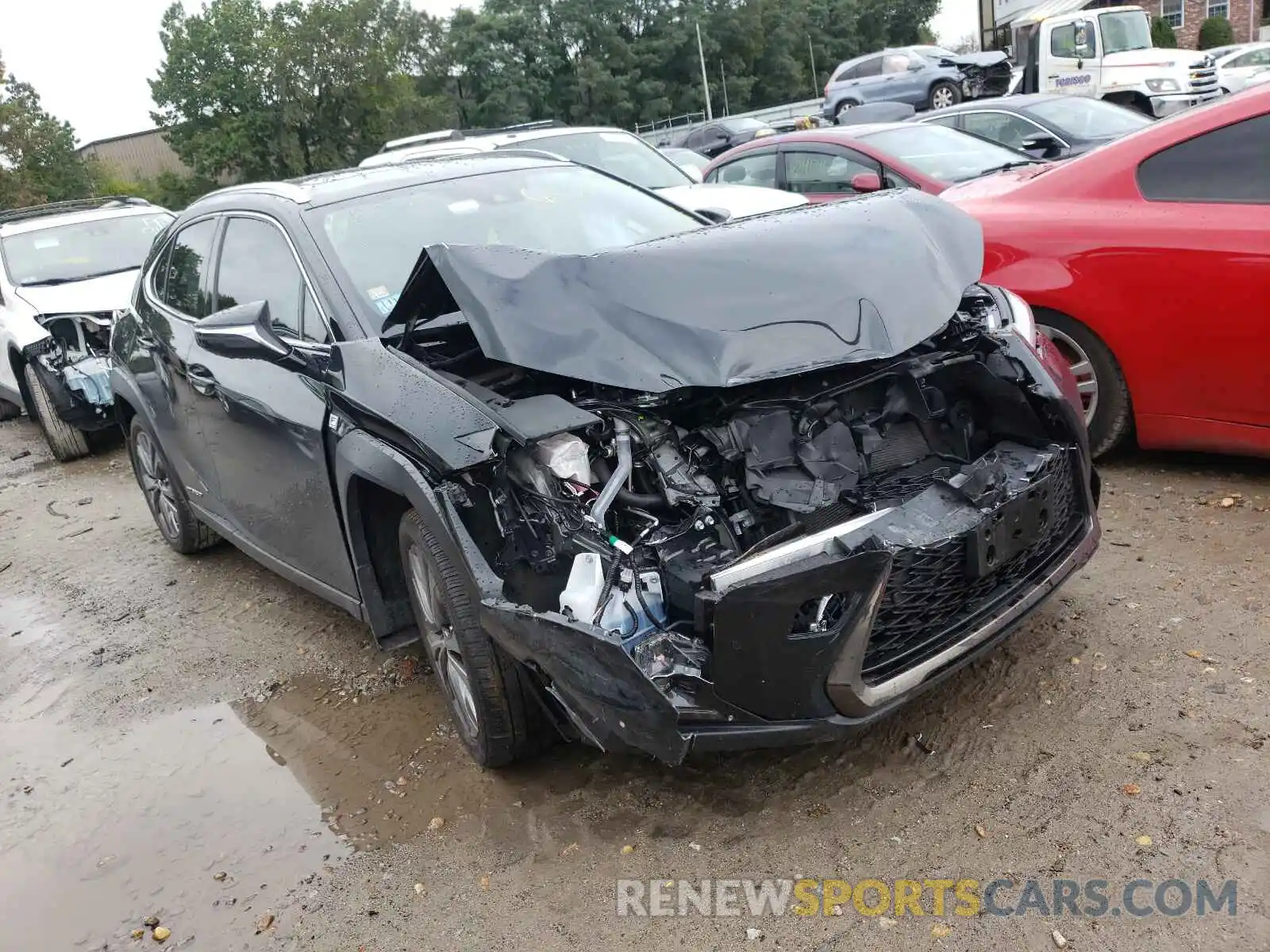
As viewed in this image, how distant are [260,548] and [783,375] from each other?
2.54m

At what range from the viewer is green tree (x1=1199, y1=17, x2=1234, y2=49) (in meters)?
34.5

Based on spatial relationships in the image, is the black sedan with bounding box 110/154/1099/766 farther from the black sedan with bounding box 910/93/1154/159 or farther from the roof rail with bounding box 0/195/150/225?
A: the roof rail with bounding box 0/195/150/225

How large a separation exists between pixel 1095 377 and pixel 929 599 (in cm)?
222

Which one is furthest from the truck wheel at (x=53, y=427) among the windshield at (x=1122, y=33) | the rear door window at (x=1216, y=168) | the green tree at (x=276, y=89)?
the green tree at (x=276, y=89)

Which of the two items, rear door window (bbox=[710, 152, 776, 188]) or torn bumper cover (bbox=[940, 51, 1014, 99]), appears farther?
torn bumper cover (bbox=[940, 51, 1014, 99])

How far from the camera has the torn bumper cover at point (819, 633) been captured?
7.88 feet

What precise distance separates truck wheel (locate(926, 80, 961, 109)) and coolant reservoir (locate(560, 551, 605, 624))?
22.3m

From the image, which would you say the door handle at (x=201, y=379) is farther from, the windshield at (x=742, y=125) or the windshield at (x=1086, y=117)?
the windshield at (x=742, y=125)

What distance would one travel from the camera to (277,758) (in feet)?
11.8

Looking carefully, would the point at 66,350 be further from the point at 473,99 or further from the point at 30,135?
the point at 473,99

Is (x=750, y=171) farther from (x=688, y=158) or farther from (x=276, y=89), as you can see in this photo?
(x=276, y=89)

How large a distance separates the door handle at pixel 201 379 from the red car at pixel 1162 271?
333 centimetres

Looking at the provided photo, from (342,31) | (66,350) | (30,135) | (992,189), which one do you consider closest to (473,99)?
(342,31)

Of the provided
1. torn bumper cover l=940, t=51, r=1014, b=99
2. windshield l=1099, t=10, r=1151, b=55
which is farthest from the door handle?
torn bumper cover l=940, t=51, r=1014, b=99
